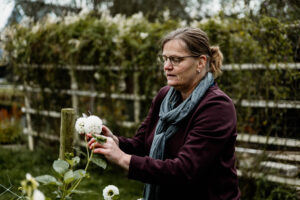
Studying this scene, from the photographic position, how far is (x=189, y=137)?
1.82 m

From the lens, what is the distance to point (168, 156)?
2.06 metres

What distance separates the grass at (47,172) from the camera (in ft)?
14.1

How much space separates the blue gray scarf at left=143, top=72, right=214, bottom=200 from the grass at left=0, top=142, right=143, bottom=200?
2018mm

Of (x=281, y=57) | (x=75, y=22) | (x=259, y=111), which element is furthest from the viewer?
(x=75, y=22)

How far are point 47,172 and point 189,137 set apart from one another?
3717 millimetres

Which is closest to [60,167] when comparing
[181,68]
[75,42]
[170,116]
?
[170,116]

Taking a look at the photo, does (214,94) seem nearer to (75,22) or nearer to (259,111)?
(259,111)

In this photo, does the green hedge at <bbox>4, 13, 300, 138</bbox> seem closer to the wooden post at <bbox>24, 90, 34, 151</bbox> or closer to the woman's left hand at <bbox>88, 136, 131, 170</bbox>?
the wooden post at <bbox>24, 90, 34, 151</bbox>

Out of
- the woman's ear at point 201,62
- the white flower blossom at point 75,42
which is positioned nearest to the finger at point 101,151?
the woman's ear at point 201,62

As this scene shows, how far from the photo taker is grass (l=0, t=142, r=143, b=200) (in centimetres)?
430

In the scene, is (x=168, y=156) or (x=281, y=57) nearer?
(x=168, y=156)

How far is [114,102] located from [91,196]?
178 cm

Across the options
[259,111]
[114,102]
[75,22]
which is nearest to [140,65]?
[114,102]

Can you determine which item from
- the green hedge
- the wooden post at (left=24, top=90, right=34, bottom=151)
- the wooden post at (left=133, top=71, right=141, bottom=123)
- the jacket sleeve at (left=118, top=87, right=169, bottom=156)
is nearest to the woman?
the jacket sleeve at (left=118, top=87, right=169, bottom=156)
